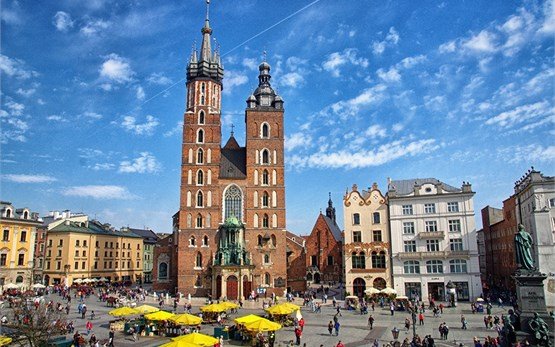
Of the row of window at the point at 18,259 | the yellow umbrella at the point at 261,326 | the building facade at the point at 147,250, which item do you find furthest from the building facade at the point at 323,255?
the yellow umbrella at the point at 261,326

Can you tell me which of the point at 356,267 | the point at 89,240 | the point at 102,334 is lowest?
the point at 102,334

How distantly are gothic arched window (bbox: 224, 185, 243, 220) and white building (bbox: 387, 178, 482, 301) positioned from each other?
65.1 feet

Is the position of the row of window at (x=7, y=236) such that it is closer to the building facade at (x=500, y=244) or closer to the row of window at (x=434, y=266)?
the row of window at (x=434, y=266)

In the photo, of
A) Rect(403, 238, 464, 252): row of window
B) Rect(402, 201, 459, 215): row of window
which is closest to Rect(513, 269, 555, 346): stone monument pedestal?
Rect(403, 238, 464, 252): row of window

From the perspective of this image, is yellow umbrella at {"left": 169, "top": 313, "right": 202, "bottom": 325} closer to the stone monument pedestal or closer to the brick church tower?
the stone monument pedestal

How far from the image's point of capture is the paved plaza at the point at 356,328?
1087 inches

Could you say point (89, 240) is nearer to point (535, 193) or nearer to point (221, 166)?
point (221, 166)

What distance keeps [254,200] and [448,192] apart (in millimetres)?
24396

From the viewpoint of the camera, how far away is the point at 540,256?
42.9 meters

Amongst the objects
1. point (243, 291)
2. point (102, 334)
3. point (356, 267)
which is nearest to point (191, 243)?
point (243, 291)

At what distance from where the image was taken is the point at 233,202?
191 feet

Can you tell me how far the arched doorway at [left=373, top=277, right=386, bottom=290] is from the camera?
50.4 m

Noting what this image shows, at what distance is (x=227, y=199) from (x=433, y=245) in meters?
26.7

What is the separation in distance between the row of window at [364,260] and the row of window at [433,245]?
9.74 ft
